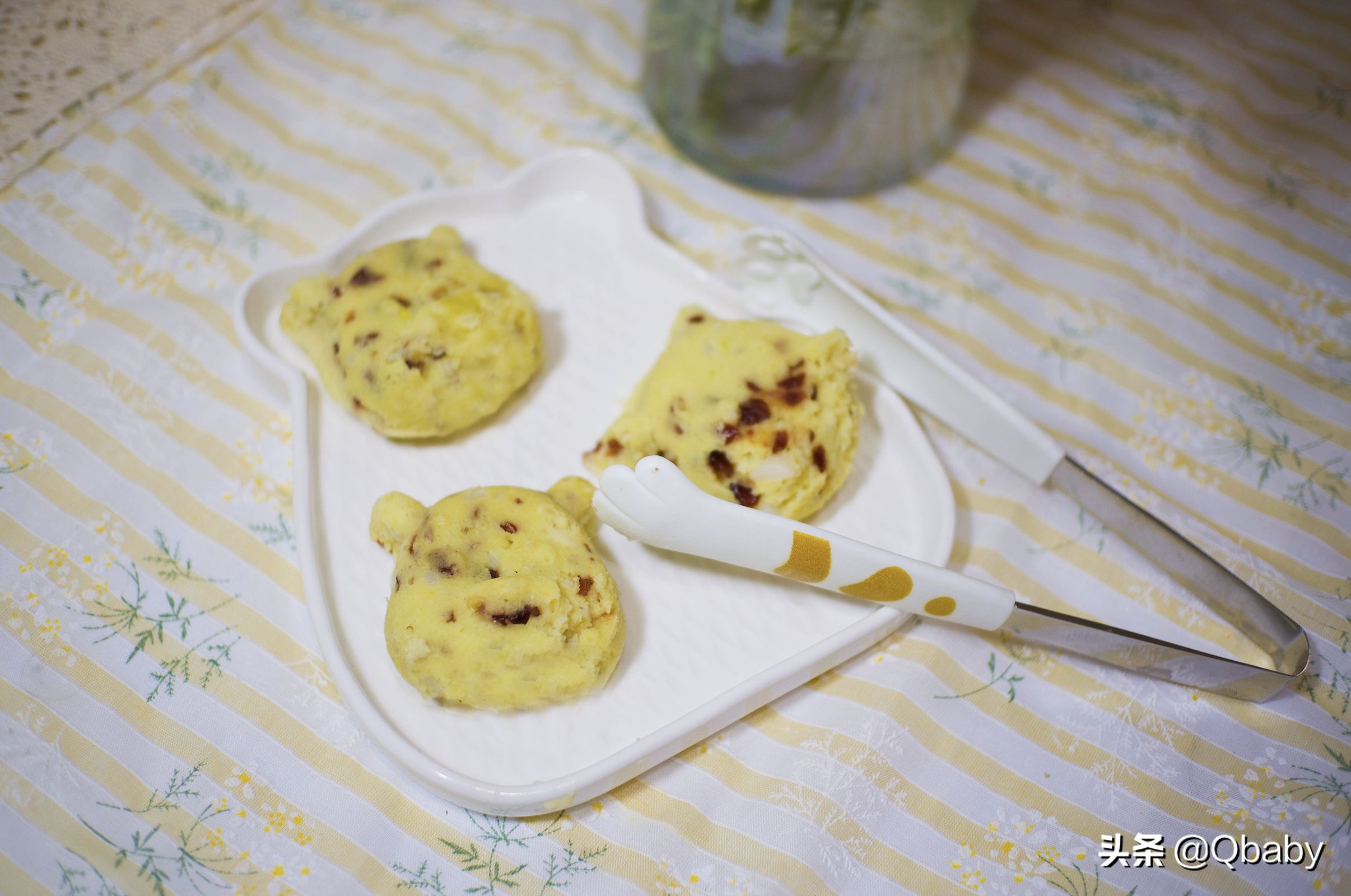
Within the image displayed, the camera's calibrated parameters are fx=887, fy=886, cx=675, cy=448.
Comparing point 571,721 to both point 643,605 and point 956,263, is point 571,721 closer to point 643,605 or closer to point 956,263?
point 643,605

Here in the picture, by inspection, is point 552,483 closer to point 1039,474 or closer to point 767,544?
point 767,544

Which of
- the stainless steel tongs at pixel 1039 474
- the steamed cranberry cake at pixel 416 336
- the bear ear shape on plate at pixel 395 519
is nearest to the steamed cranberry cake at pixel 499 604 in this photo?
the bear ear shape on plate at pixel 395 519

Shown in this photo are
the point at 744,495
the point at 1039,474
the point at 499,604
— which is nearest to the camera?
the point at 499,604

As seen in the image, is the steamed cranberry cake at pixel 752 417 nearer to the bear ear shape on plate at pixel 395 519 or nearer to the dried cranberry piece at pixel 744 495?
the dried cranberry piece at pixel 744 495

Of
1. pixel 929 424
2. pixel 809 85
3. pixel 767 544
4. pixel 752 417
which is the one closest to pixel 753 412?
pixel 752 417

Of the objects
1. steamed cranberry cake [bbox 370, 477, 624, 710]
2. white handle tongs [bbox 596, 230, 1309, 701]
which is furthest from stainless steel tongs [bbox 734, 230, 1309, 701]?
steamed cranberry cake [bbox 370, 477, 624, 710]

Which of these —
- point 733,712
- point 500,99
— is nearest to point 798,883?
point 733,712
